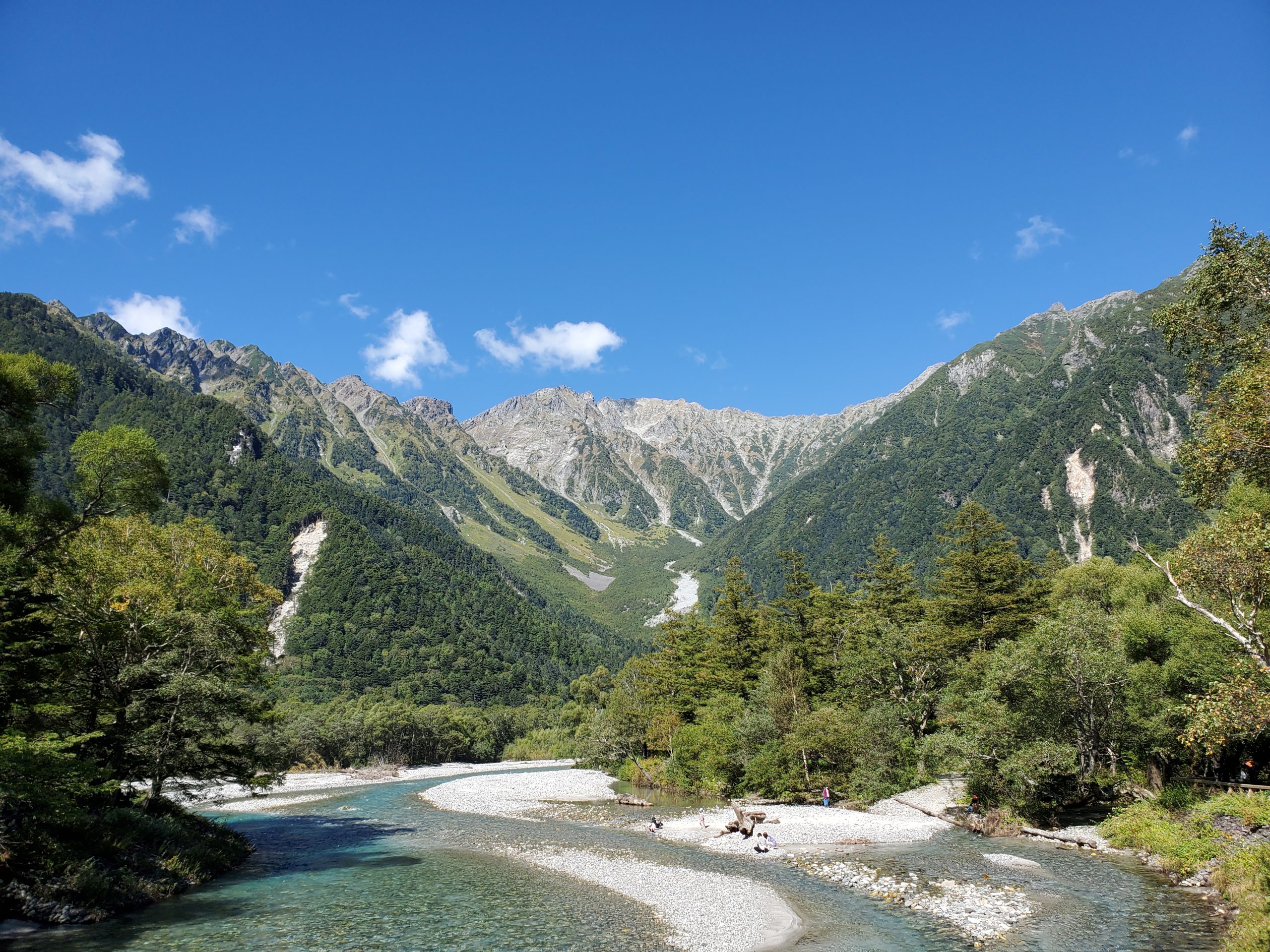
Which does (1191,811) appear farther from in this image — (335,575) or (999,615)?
(335,575)

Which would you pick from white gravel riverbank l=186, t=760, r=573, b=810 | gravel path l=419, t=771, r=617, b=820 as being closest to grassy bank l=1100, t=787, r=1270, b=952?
gravel path l=419, t=771, r=617, b=820

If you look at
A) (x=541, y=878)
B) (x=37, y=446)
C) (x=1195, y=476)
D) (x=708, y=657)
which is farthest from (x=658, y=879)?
(x=708, y=657)

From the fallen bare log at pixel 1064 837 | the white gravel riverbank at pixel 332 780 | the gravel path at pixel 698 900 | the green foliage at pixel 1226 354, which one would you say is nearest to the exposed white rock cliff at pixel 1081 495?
the white gravel riverbank at pixel 332 780

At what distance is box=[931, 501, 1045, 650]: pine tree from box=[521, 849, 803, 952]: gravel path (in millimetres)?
33340

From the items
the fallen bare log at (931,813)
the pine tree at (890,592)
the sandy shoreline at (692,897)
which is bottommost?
the fallen bare log at (931,813)

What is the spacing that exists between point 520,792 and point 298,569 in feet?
491

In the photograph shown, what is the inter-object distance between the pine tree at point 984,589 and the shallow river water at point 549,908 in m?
22.3

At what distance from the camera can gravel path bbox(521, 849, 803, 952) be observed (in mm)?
19438

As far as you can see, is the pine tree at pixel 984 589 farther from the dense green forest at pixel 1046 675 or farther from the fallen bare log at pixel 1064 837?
the fallen bare log at pixel 1064 837

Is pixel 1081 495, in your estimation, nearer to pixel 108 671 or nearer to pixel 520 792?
pixel 520 792

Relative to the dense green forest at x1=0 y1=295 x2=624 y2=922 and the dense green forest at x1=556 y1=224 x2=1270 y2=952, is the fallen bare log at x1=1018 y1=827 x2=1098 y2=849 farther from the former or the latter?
the dense green forest at x1=0 y1=295 x2=624 y2=922

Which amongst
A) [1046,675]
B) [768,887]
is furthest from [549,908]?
[1046,675]

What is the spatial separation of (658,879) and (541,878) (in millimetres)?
5336

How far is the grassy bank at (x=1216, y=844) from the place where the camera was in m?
16.9
